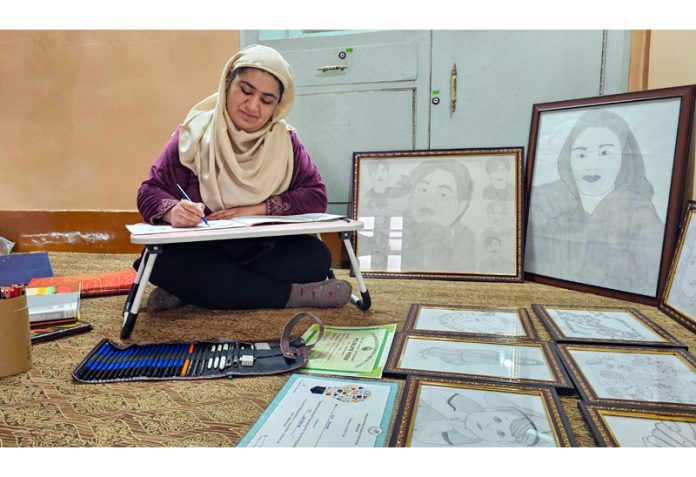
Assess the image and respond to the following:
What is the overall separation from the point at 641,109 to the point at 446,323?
119 cm

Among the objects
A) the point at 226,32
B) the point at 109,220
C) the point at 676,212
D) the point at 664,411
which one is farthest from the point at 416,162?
the point at 109,220

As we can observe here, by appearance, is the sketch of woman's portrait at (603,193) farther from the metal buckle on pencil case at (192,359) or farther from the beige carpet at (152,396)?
the metal buckle on pencil case at (192,359)

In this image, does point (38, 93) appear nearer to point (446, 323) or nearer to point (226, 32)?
point (226, 32)

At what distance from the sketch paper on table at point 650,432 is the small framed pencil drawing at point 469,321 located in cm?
46

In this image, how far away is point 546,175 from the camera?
215 cm

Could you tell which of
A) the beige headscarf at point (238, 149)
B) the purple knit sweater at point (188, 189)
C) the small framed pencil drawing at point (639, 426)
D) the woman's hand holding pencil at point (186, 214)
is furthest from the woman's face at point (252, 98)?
the small framed pencil drawing at point (639, 426)

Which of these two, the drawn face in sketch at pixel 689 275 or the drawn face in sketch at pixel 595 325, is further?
the drawn face in sketch at pixel 689 275

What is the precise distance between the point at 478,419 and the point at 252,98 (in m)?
1.28

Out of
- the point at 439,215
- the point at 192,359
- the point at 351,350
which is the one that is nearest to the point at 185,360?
the point at 192,359

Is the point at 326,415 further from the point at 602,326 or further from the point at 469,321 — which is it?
the point at 602,326

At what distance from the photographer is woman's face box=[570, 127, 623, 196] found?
191 centimetres

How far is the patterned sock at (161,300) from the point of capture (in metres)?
1.67

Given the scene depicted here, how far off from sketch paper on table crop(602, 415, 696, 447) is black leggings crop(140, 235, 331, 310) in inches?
41.9

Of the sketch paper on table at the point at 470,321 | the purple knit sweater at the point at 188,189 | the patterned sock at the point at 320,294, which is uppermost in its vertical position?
the purple knit sweater at the point at 188,189
